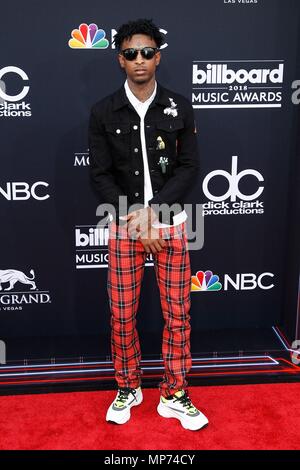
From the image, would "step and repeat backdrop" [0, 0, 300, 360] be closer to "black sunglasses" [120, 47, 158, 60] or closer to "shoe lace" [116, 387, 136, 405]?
"shoe lace" [116, 387, 136, 405]

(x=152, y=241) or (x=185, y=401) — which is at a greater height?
(x=152, y=241)

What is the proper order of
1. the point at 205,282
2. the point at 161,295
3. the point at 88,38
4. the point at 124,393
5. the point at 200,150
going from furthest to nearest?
A: the point at 205,282, the point at 200,150, the point at 88,38, the point at 124,393, the point at 161,295

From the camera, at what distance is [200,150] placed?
10.6 ft

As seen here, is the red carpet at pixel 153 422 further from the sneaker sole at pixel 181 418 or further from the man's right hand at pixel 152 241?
the man's right hand at pixel 152 241

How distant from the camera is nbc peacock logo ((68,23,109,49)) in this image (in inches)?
117

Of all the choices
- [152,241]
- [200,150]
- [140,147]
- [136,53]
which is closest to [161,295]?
[152,241]

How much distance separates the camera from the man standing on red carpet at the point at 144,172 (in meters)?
2.42

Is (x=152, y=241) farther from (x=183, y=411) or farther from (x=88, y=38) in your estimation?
(x=88, y=38)

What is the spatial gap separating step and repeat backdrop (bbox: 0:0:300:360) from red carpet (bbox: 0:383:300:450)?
0.47 m

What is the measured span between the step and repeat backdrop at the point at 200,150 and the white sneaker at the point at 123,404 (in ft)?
1.75

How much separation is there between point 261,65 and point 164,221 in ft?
4.02

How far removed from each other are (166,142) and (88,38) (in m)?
0.92

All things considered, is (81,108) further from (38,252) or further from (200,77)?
(38,252)

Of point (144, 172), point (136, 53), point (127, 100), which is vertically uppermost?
point (136, 53)
